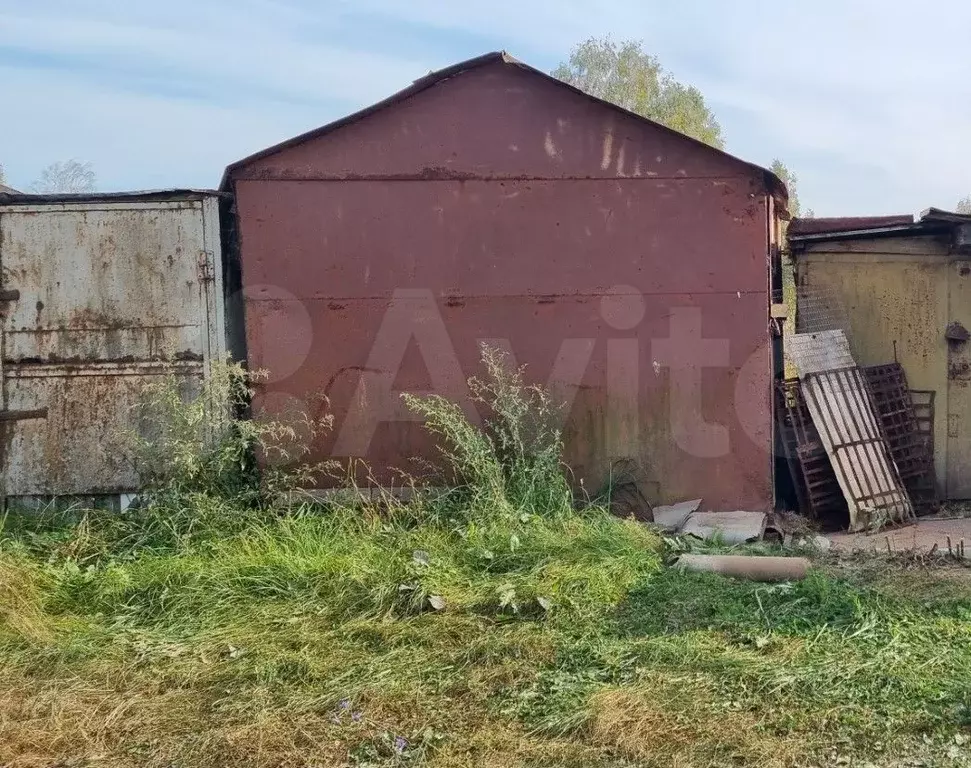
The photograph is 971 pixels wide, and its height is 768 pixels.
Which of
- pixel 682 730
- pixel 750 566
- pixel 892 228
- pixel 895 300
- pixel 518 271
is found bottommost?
pixel 682 730

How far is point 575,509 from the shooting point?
627 centimetres

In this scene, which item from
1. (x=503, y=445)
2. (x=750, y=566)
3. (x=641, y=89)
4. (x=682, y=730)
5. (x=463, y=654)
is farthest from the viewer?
(x=641, y=89)

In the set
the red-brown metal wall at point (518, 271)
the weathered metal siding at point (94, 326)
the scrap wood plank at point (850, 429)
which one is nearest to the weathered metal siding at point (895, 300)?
the scrap wood plank at point (850, 429)

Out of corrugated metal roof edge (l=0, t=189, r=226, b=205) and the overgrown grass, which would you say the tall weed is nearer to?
the overgrown grass

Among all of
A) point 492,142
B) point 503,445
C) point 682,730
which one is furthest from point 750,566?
point 492,142

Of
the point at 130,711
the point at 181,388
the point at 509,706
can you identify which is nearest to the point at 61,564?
the point at 181,388

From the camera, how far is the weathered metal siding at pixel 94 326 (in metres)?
6.27

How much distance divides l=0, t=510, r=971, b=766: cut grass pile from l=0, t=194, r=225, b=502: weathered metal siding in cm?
89

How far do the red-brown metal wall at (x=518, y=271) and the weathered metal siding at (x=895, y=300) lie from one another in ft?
5.67

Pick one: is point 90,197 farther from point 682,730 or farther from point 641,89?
point 641,89

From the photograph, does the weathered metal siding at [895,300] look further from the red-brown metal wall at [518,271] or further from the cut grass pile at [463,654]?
the cut grass pile at [463,654]

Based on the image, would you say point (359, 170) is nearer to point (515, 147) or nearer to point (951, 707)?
point (515, 147)

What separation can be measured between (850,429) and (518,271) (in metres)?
2.98

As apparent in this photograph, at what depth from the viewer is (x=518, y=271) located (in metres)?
6.31
